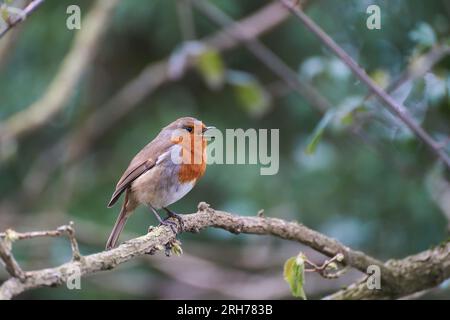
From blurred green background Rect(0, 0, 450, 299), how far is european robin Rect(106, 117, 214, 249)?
1.00m

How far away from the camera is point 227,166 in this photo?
6.57m

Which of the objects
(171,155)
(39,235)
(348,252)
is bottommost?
(39,235)

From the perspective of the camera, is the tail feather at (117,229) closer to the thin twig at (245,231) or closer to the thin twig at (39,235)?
the thin twig at (245,231)

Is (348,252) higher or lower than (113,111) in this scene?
lower

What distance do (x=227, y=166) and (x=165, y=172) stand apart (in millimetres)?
2607

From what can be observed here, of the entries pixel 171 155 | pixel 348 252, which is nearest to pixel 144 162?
pixel 171 155

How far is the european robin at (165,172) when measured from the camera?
13.0ft

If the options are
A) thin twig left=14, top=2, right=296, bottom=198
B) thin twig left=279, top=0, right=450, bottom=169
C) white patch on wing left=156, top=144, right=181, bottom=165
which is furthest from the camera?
thin twig left=14, top=2, right=296, bottom=198

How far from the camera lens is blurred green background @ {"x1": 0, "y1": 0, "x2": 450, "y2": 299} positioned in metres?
5.47

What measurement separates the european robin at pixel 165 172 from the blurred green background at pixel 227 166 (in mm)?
1002

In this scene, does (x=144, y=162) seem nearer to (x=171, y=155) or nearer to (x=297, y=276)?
(x=171, y=155)

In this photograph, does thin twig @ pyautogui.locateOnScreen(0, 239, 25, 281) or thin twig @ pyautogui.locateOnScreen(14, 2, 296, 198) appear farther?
thin twig @ pyautogui.locateOnScreen(14, 2, 296, 198)

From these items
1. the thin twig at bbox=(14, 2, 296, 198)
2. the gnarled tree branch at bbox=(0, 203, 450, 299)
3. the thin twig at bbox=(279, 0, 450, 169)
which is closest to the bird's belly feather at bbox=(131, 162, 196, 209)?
the gnarled tree branch at bbox=(0, 203, 450, 299)

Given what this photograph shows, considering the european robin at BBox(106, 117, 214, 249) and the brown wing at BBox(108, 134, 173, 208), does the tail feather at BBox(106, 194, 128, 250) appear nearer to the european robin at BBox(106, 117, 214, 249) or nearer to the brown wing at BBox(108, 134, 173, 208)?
the european robin at BBox(106, 117, 214, 249)
